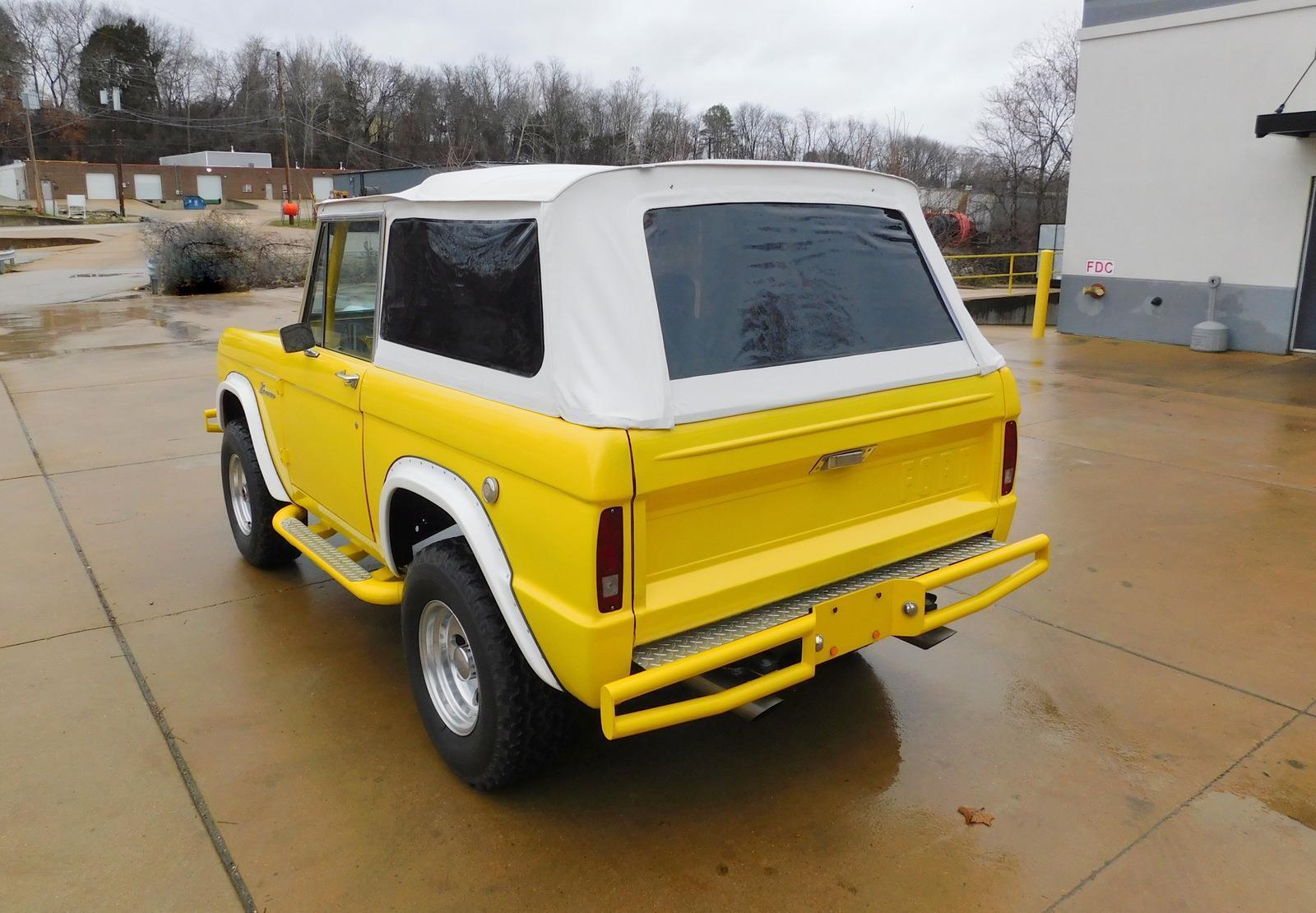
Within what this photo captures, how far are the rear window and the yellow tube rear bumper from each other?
785mm

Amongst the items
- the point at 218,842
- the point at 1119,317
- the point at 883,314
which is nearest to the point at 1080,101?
the point at 1119,317

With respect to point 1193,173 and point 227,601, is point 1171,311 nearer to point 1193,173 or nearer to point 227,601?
point 1193,173

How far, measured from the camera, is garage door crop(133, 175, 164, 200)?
7962 cm

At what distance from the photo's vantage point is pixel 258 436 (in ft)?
15.6

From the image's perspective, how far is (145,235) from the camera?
2184 centimetres

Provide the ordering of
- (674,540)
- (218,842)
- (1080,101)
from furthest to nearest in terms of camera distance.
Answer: (1080,101) < (218,842) < (674,540)

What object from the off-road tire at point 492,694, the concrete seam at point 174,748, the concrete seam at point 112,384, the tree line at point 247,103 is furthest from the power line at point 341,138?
the off-road tire at point 492,694

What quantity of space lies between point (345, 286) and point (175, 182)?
88301mm

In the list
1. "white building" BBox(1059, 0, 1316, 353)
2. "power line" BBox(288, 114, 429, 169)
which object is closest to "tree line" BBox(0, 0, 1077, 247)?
"power line" BBox(288, 114, 429, 169)

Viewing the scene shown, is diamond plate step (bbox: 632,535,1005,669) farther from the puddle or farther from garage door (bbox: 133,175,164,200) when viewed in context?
garage door (bbox: 133,175,164,200)

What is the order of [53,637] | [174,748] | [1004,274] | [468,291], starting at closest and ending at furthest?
[468,291] → [174,748] → [53,637] → [1004,274]

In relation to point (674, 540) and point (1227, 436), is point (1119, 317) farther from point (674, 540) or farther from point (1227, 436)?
point (674, 540)

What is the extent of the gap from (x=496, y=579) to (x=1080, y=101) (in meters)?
13.9

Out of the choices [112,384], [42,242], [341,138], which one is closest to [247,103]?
[341,138]
